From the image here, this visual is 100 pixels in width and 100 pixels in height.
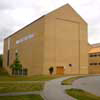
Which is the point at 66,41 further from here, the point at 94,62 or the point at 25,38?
the point at 94,62

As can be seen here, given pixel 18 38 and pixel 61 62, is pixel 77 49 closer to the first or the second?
pixel 61 62

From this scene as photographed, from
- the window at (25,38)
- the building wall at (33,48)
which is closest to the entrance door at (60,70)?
the building wall at (33,48)

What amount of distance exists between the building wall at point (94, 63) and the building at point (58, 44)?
7607 mm

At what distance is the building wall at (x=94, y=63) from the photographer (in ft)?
180

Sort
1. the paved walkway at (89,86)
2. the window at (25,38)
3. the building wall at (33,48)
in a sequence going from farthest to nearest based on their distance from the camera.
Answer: the window at (25,38), the building wall at (33,48), the paved walkway at (89,86)

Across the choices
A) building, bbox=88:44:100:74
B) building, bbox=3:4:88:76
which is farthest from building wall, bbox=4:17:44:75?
building, bbox=88:44:100:74

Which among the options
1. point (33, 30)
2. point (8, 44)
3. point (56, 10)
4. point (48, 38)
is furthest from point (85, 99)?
point (8, 44)

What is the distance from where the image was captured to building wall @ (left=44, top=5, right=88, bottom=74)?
4334cm

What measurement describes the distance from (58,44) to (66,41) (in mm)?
2665

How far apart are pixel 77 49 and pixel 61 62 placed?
6387 mm

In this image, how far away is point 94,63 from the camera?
5644 centimetres

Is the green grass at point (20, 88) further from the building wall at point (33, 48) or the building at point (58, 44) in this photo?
the building wall at point (33, 48)

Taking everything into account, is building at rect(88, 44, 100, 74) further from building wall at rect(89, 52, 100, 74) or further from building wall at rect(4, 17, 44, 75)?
building wall at rect(4, 17, 44, 75)

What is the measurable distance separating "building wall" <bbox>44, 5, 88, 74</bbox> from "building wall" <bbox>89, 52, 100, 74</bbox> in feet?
25.0
